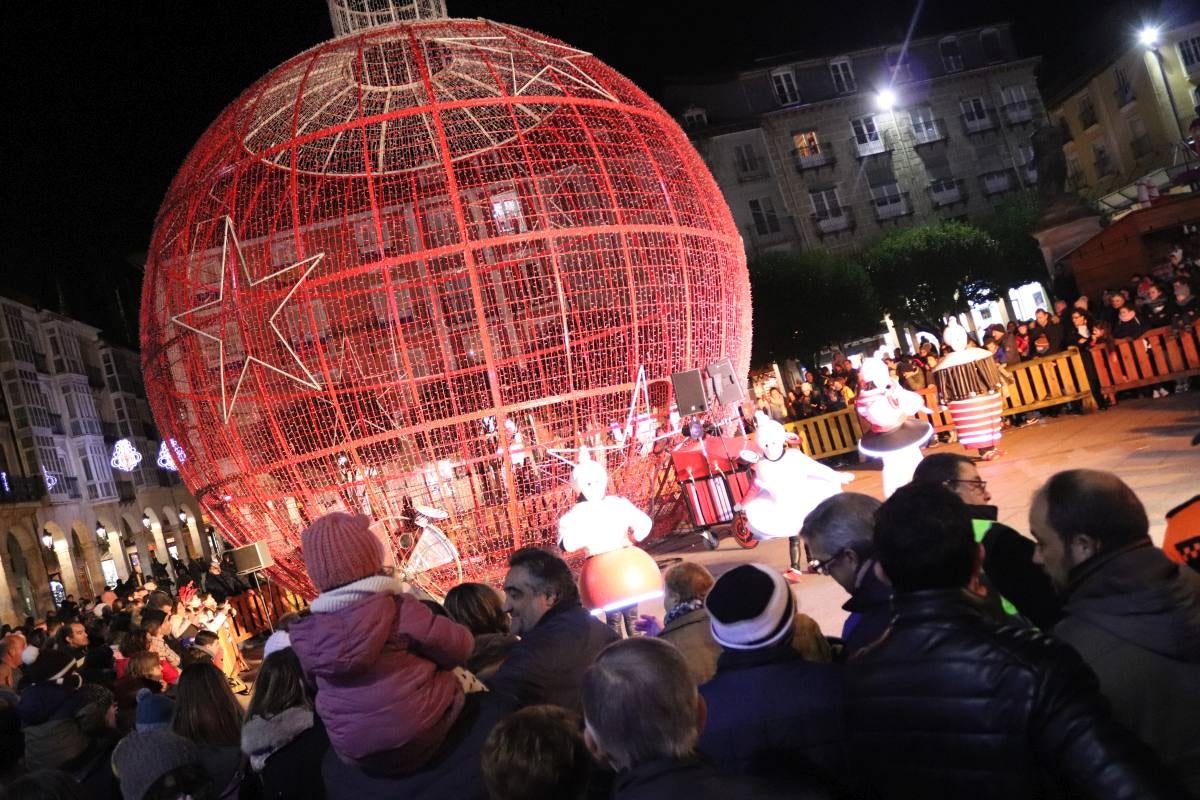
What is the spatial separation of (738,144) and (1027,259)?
1379 cm

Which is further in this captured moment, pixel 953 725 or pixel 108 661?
pixel 108 661

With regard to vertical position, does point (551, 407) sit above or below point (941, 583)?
above

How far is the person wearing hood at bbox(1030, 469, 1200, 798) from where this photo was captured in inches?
92.7

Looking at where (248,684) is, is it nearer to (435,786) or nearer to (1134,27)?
(435,786)

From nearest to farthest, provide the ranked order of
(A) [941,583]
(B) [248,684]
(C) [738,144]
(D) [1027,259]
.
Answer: (A) [941,583]
(B) [248,684]
(D) [1027,259]
(C) [738,144]

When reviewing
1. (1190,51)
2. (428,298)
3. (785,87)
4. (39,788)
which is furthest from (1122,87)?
(39,788)

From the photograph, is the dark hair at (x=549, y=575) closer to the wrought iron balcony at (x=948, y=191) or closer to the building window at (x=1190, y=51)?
the wrought iron balcony at (x=948, y=191)

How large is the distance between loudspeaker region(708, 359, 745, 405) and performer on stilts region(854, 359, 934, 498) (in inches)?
44.3

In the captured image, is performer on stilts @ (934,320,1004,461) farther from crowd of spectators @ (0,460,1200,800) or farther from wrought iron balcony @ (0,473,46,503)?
wrought iron balcony @ (0,473,46,503)

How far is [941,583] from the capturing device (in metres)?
2.39

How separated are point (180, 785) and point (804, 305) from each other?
38477 mm

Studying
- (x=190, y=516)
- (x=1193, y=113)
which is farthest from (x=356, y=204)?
(x=190, y=516)

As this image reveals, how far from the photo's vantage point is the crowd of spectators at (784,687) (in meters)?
2.16

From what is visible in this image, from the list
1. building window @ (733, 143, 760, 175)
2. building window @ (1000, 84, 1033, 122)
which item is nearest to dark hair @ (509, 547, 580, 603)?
building window @ (733, 143, 760, 175)
